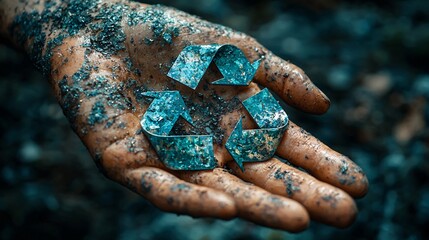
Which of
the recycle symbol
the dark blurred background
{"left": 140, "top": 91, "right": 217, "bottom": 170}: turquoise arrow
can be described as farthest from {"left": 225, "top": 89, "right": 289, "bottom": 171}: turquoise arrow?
the dark blurred background

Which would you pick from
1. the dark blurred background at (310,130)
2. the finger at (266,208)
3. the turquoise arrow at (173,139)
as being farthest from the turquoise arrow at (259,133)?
the dark blurred background at (310,130)

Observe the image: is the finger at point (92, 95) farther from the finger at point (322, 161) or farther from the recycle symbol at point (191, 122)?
the finger at point (322, 161)

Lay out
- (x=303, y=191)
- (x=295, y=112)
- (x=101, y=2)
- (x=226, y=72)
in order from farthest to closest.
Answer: (x=295, y=112)
(x=101, y=2)
(x=226, y=72)
(x=303, y=191)

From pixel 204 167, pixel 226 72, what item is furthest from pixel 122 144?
pixel 226 72

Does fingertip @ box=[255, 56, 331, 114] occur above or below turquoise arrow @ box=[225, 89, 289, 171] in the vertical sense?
above

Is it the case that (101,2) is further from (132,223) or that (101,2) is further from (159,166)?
(132,223)

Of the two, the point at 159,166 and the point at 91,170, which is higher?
the point at 159,166

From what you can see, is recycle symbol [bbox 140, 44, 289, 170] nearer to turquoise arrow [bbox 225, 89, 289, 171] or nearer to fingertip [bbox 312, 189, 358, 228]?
turquoise arrow [bbox 225, 89, 289, 171]
